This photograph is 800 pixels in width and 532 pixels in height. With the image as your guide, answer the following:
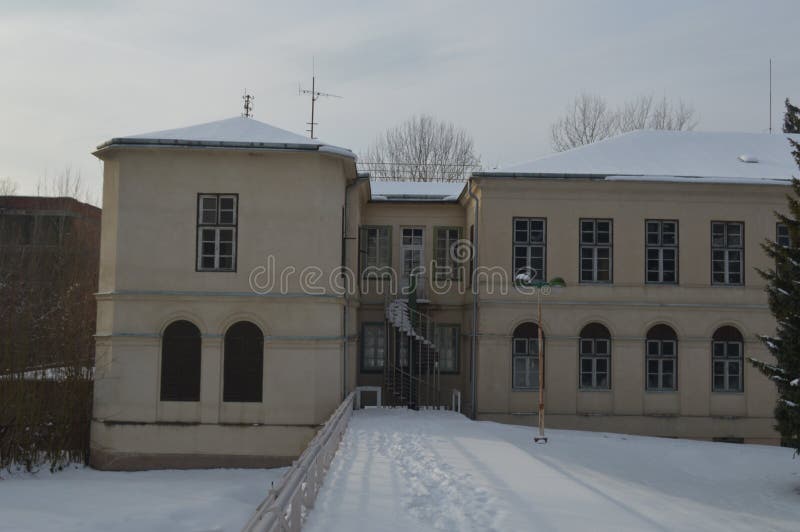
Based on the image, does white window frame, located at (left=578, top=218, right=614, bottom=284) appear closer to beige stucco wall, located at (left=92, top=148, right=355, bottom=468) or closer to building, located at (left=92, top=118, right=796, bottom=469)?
building, located at (left=92, top=118, right=796, bottom=469)

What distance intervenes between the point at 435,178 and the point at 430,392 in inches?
850

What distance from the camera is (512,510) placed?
9672 millimetres

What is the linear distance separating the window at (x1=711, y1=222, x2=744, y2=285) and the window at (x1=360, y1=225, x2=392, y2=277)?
1082 centimetres

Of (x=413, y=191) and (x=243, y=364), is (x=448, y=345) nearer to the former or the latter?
(x=413, y=191)

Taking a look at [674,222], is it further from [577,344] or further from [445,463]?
[445,463]

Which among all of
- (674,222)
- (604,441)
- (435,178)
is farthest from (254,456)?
(435,178)

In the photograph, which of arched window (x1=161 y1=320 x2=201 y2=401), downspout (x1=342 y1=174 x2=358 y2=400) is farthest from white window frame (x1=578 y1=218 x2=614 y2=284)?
arched window (x1=161 y1=320 x2=201 y2=401)

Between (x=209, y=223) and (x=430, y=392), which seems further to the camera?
(x=430, y=392)

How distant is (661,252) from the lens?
73.9 feet

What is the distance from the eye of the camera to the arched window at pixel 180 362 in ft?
62.6

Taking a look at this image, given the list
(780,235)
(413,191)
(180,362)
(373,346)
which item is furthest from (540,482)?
(413,191)

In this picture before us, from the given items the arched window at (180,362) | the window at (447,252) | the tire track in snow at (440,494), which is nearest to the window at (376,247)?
the window at (447,252)

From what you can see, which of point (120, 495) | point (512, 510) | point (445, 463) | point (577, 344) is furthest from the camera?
point (577, 344)

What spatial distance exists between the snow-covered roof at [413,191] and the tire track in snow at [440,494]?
523 inches
